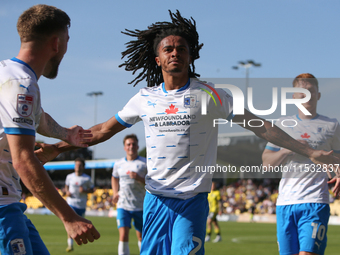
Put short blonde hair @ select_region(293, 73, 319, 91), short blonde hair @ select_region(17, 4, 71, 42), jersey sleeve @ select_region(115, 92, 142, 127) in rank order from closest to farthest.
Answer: short blonde hair @ select_region(17, 4, 71, 42), jersey sleeve @ select_region(115, 92, 142, 127), short blonde hair @ select_region(293, 73, 319, 91)

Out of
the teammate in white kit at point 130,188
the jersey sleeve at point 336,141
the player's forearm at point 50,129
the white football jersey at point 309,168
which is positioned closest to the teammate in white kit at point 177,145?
the player's forearm at point 50,129

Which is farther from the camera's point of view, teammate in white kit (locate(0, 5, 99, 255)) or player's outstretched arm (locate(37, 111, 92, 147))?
player's outstretched arm (locate(37, 111, 92, 147))

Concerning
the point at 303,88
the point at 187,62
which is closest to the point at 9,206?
the point at 187,62

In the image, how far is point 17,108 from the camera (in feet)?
9.37

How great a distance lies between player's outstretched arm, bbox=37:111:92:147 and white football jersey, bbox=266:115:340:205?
9.35 ft

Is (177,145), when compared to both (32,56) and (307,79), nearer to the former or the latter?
(32,56)

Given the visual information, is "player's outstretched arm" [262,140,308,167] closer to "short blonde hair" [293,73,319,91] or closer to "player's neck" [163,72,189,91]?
"short blonde hair" [293,73,319,91]

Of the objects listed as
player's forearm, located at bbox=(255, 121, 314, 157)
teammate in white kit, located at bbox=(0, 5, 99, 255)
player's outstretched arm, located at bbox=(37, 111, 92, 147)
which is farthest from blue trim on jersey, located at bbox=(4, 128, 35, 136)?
player's forearm, located at bbox=(255, 121, 314, 157)

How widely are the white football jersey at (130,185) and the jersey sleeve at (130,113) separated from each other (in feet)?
19.1

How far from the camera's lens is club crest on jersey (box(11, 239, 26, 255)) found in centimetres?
323

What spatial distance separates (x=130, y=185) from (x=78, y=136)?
21.5 feet

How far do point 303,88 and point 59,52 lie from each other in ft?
13.0

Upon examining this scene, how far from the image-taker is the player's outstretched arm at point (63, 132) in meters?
4.05

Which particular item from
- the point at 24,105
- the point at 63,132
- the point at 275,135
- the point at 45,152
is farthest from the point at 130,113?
the point at 24,105
